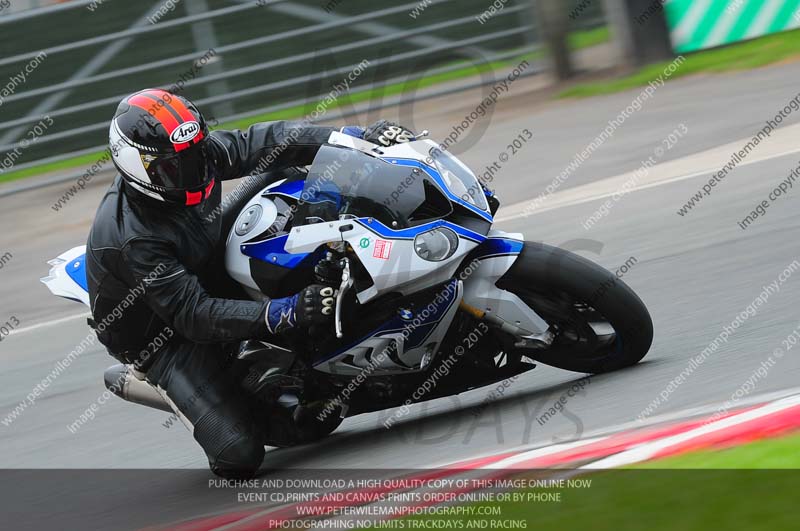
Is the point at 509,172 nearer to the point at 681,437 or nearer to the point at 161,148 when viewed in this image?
the point at 161,148

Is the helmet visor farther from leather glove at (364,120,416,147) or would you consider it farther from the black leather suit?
leather glove at (364,120,416,147)

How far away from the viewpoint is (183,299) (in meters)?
4.98

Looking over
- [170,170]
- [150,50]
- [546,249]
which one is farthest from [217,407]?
[150,50]

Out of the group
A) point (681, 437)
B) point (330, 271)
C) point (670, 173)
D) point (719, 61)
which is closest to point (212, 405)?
point (330, 271)

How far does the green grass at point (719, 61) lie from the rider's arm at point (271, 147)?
7.08 metres

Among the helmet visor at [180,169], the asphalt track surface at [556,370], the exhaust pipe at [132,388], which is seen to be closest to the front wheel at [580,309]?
the asphalt track surface at [556,370]

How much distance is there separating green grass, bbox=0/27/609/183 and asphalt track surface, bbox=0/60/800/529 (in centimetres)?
208

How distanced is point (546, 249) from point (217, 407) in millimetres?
1668

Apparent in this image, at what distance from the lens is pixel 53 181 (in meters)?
12.9

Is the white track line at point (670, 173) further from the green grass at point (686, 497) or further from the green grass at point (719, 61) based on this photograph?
the green grass at point (686, 497)

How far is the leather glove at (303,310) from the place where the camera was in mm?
4758

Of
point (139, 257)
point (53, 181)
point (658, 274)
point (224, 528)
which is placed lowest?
point (53, 181)

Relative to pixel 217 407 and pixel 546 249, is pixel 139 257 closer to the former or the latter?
pixel 217 407

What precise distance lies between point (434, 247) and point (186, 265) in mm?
1138
